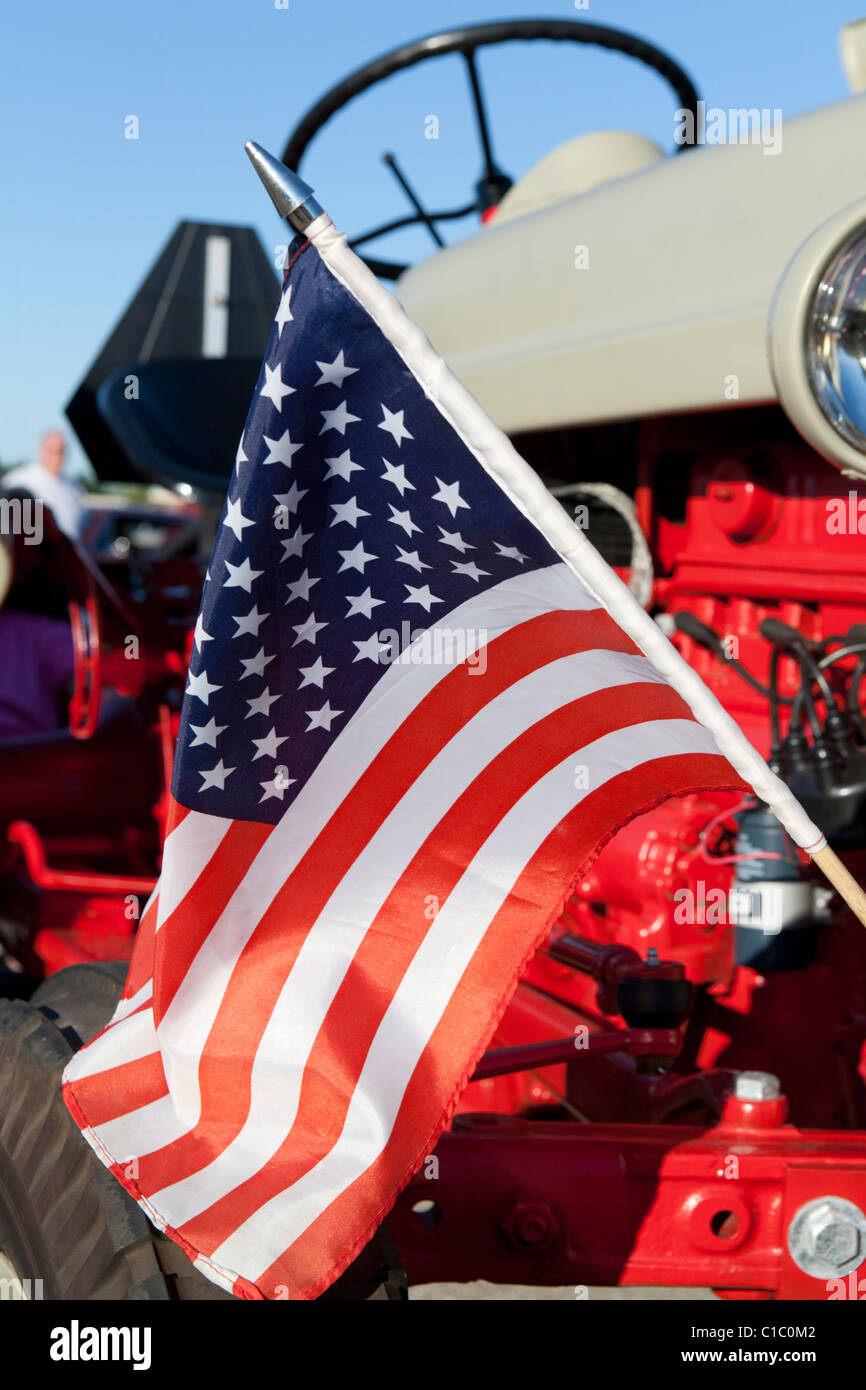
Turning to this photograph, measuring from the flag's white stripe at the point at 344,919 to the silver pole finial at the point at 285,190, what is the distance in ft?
1.58

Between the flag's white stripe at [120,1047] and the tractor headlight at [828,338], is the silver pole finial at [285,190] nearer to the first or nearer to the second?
the tractor headlight at [828,338]

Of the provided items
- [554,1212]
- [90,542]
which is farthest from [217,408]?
[90,542]

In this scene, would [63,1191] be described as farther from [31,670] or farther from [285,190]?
[31,670]

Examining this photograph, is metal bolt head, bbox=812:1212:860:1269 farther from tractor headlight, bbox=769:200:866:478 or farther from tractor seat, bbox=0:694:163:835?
tractor seat, bbox=0:694:163:835

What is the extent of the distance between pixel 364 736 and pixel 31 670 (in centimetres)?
251

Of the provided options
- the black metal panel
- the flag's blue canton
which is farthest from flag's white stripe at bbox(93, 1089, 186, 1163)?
the black metal panel

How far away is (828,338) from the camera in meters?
1.50

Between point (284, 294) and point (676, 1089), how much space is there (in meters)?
1.24

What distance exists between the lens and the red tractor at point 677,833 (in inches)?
59.6

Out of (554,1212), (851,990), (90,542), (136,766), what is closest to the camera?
(554,1212)

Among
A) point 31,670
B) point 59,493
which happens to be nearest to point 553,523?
point 31,670

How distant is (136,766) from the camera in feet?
11.3
